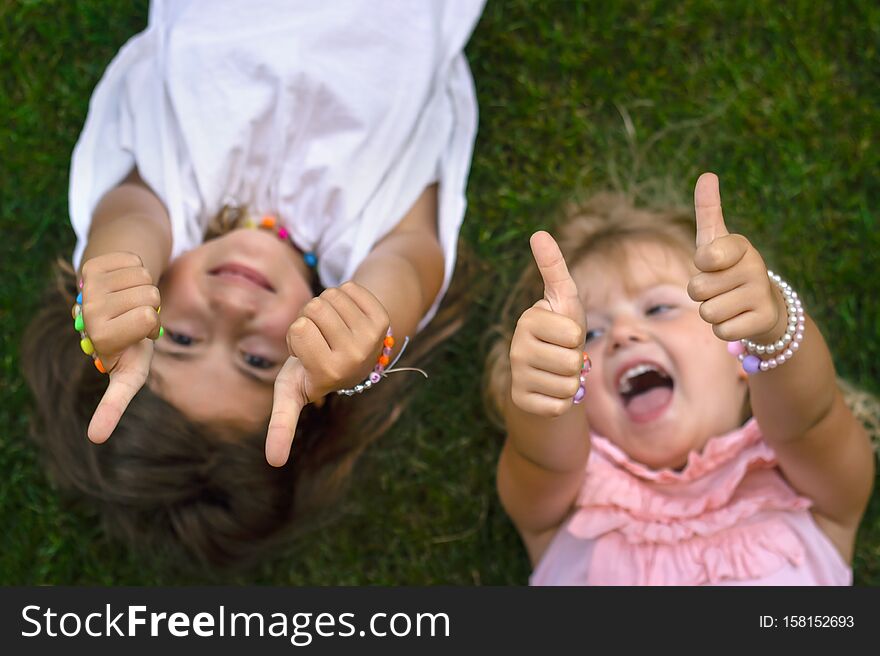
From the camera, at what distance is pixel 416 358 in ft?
8.29

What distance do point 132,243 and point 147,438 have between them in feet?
1.38

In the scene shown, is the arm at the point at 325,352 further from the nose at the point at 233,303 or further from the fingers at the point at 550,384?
Result: the nose at the point at 233,303

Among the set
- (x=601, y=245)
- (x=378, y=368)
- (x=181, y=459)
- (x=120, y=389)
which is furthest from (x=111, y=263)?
(x=601, y=245)

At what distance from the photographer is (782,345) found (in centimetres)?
162

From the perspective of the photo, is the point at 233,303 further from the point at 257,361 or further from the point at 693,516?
Answer: the point at 693,516

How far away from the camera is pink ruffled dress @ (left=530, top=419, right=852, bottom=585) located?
2098mm

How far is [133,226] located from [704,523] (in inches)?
54.9

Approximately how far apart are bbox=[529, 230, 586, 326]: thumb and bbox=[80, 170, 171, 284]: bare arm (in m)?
0.85

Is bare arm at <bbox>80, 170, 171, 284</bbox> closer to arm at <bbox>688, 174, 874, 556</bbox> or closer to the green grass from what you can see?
the green grass

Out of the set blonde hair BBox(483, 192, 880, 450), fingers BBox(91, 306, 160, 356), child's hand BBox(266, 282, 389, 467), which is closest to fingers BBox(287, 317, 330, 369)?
child's hand BBox(266, 282, 389, 467)

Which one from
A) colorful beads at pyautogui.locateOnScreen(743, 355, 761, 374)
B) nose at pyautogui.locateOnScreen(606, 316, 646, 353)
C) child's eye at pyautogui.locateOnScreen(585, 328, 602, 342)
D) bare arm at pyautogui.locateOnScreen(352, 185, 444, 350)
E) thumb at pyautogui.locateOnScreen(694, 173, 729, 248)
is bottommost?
child's eye at pyautogui.locateOnScreen(585, 328, 602, 342)

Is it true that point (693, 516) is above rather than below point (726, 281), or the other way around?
below

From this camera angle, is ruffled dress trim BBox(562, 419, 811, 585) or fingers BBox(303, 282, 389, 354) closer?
fingers BBox(303, 282, 389, 354)

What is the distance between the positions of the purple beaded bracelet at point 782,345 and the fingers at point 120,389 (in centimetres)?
99
